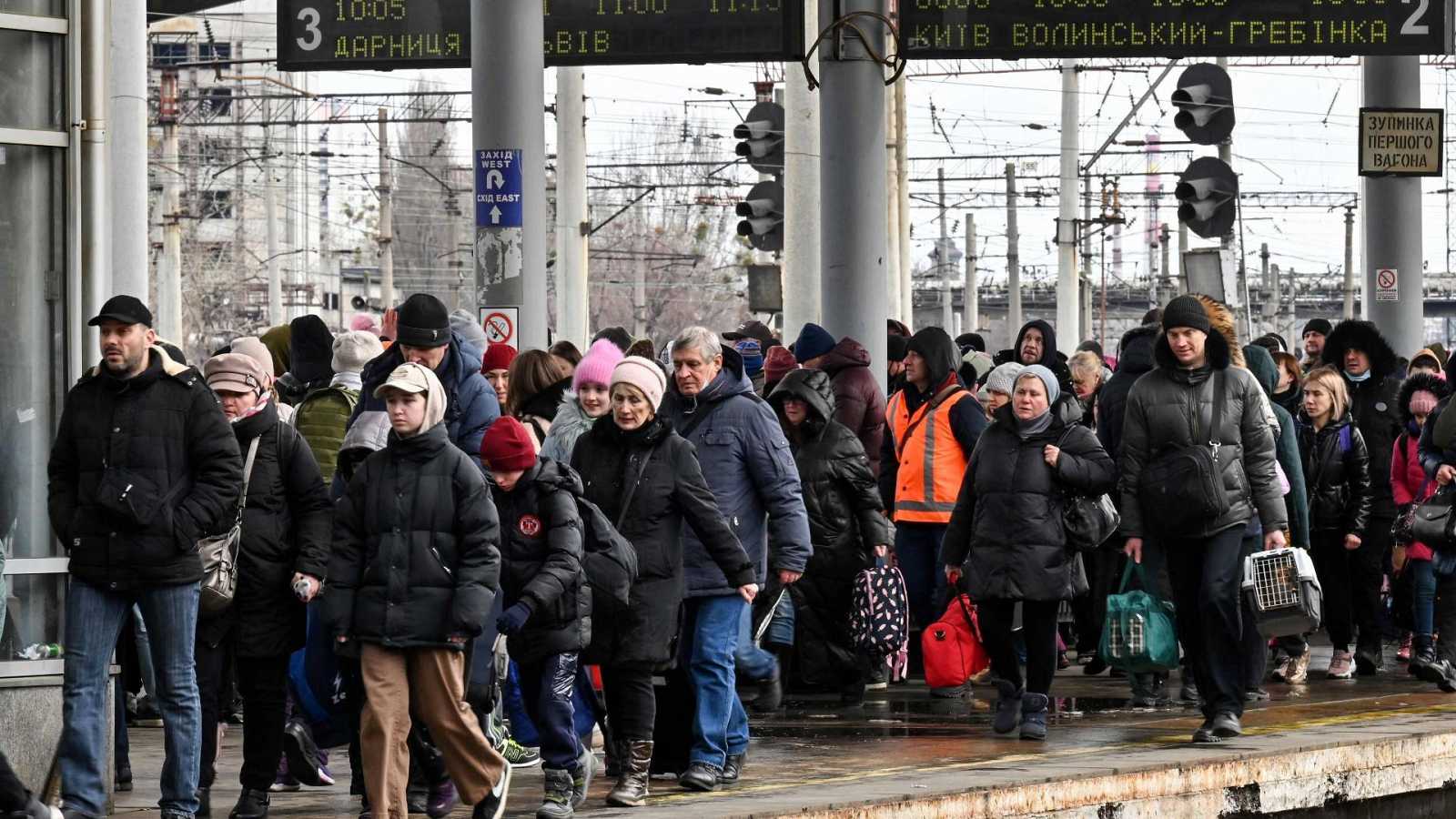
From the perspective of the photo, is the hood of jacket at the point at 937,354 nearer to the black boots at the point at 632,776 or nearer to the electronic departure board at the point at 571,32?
the electronic departure board at the point at 571,32

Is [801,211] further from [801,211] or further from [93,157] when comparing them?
[93,157]

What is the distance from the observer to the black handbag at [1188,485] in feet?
33.6

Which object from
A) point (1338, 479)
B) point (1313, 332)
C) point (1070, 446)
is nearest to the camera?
point (1070, 446)

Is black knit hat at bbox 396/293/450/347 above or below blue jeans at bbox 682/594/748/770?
above

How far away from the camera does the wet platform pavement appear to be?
8.82m

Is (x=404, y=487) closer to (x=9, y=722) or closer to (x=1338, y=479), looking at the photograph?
(x=9, y=722)

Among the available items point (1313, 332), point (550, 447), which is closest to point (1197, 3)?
point (1313, 332)

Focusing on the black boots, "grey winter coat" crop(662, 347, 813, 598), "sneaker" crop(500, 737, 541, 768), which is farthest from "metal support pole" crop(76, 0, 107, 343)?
the black boots

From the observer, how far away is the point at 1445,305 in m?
118

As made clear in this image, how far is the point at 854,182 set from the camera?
15.0m

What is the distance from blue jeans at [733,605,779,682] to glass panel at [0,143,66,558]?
270 centimetres

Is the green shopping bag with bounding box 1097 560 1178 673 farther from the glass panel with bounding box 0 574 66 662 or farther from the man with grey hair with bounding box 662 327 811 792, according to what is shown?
the glass panel with bounding box 0 574 66 662

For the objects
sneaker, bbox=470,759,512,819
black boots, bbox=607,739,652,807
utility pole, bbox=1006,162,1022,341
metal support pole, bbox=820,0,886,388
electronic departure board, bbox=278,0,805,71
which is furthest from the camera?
utility pole, bbox=1006,162,1022,341

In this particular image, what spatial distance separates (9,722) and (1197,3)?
903 cm
